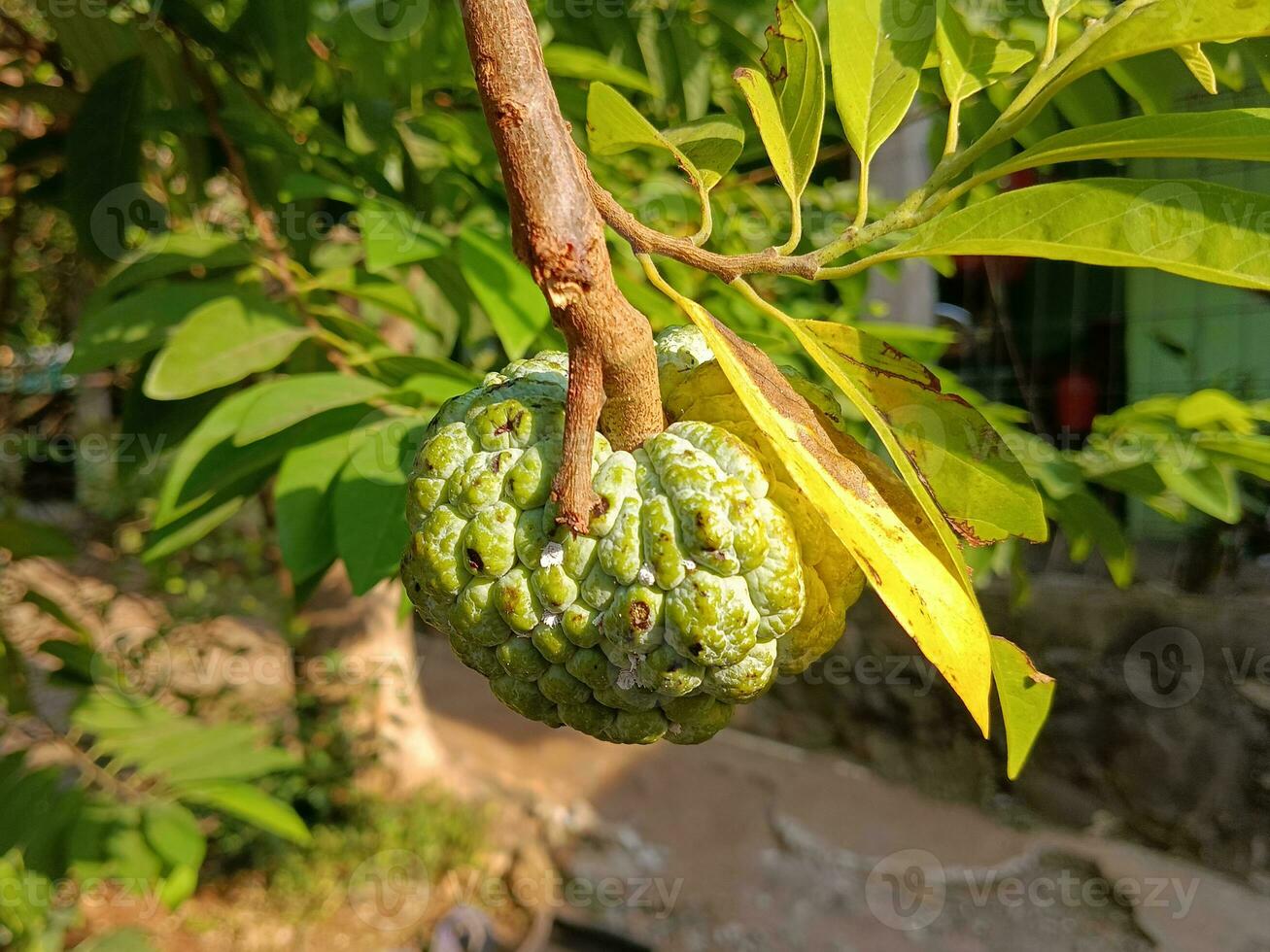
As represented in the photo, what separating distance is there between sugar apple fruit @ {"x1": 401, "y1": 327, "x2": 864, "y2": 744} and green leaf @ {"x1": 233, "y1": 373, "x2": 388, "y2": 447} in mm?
303

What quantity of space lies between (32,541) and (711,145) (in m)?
1.57

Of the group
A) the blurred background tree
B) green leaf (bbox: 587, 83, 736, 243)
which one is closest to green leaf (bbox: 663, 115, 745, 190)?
green leaf (bbox: 587, 83, 736, 243)

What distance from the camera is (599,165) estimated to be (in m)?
1.65

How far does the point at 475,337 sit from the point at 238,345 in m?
0.34

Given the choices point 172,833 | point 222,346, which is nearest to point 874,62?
point 222,346

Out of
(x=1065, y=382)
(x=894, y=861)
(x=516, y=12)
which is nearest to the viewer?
(x=516, y=12)

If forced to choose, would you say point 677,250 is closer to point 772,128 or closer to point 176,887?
point 772,128

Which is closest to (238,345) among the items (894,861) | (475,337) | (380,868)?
(475,337)

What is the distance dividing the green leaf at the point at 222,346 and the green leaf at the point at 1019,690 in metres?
0.76

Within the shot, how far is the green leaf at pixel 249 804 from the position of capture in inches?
67.6

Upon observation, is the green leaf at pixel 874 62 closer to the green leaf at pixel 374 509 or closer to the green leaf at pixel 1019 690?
the green leaf at pixel 1019 690

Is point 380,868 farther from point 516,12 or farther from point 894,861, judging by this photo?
point 516,12

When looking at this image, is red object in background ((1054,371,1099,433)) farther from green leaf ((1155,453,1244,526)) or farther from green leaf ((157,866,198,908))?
green leaf ((157,866,198,908))

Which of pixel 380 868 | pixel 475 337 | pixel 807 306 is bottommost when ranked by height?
pixel 380 868
